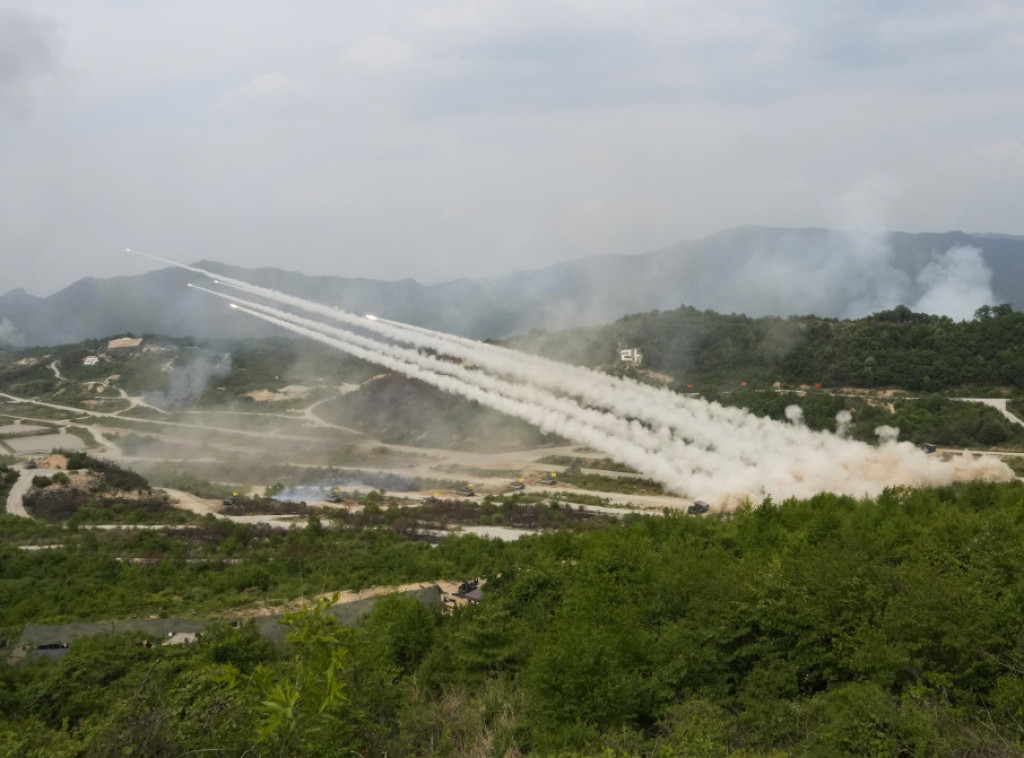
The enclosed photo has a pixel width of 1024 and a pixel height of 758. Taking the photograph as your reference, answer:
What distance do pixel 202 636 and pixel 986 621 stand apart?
779 inches

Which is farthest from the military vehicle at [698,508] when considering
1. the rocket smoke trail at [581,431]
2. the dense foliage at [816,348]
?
the dense foliage at [816,348]

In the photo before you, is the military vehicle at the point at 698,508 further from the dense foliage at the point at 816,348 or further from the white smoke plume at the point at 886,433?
the dense foliage at the point at 816,348

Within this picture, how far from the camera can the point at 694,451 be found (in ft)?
164

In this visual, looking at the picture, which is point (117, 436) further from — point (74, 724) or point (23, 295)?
point (23, 295)

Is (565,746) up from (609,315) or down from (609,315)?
down

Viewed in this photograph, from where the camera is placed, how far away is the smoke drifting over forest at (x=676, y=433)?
4175 centimetres

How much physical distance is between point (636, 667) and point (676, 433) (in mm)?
36624

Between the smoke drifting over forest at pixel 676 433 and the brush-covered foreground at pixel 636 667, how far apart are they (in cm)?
1530

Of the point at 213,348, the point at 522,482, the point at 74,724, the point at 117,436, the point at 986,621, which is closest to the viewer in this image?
the point at 986,621

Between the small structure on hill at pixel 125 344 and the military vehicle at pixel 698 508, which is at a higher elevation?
the small structure on hill at pixel 125 344

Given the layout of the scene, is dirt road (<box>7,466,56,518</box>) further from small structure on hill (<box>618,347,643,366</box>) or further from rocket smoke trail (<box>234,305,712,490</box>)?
small structure on hill (<box>618,347,643,366</box>)

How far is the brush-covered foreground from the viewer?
991cm

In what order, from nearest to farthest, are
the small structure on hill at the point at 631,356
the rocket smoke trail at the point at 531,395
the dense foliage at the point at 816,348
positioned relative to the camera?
the rocket smoke trail at the point at 531,395, the dense foliage at the point at 816,348, the small structure on hill at the point at 631,356

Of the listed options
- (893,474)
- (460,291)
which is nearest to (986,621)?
(893,474)
